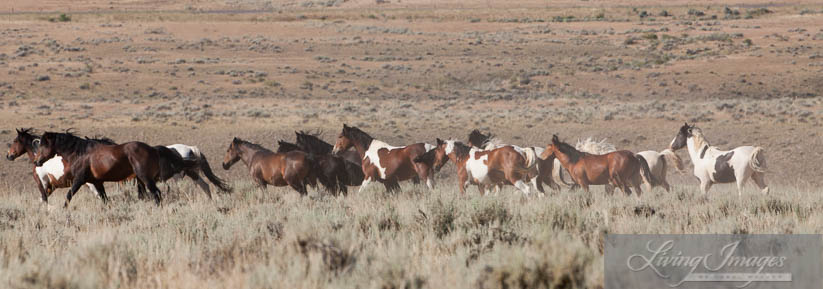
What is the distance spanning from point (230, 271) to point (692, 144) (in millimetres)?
10182

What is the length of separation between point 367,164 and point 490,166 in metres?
2.34

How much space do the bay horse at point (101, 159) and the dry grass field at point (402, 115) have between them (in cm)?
46

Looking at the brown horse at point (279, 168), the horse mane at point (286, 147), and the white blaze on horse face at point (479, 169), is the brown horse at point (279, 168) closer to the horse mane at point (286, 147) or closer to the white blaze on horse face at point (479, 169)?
the horse mane at point (286, 147)

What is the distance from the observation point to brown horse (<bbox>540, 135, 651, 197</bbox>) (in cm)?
1351

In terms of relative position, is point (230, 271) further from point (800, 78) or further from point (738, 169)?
point (800, 78)

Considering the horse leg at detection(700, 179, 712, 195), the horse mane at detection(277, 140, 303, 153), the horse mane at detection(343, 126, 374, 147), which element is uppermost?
the horse mane at detection(343, 126, 374, 147)

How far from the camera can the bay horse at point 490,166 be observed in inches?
528

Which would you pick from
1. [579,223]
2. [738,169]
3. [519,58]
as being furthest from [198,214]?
[519,58]

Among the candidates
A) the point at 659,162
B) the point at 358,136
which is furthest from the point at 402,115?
the point at 659,162

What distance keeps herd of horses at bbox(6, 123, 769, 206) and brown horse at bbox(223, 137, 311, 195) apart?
16 mm

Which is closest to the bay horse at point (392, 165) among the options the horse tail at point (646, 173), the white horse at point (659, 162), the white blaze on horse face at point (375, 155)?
the white blaze on horse face at point (375, 155)

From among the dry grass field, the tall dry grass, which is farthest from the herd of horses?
the tall dry grass

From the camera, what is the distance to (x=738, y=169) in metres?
13.5

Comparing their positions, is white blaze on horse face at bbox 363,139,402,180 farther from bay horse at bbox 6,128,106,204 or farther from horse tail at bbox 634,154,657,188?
bay horse at bbox 6,128,106,204
